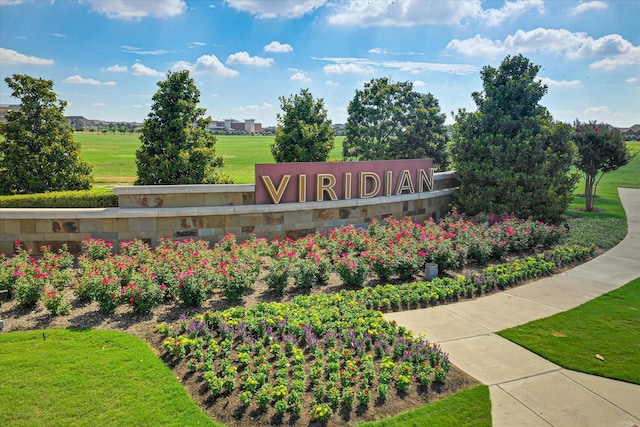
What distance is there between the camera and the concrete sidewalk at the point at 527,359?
482 centimetres

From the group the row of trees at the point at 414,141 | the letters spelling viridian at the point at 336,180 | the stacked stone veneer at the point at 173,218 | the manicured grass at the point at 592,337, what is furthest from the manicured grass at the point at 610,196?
the stacked stone veneer at the point at 173,218

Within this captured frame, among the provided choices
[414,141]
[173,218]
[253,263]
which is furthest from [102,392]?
[414,141]

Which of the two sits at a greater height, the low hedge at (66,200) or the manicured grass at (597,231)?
the low hedge at (66,200)

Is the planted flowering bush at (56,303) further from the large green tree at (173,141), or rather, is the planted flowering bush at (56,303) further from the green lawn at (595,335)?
the green lawn at (595,335)

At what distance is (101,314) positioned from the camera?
702cm

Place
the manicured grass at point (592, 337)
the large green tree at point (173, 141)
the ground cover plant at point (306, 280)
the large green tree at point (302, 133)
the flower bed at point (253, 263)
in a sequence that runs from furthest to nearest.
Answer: the large green tree at point (302, 133) → the large green tree at point (173, 141) → the flower bed at point (253, 263) → the manicured grass at point (592, 337) → the ground cover plant at point (306, 280)

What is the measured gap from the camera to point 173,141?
12180mm

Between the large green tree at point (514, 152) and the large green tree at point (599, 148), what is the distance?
15.3ft

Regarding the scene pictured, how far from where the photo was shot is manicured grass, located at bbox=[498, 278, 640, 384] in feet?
19.1

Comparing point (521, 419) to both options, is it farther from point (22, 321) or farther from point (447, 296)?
point (22, 321)

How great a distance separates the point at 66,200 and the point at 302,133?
26.2 ft

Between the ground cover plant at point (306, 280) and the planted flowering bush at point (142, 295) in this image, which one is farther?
the planted flowering bush at point (142, 295)

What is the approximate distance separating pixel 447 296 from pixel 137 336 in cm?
550

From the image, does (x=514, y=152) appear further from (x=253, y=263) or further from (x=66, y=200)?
(x=66, y=200)
